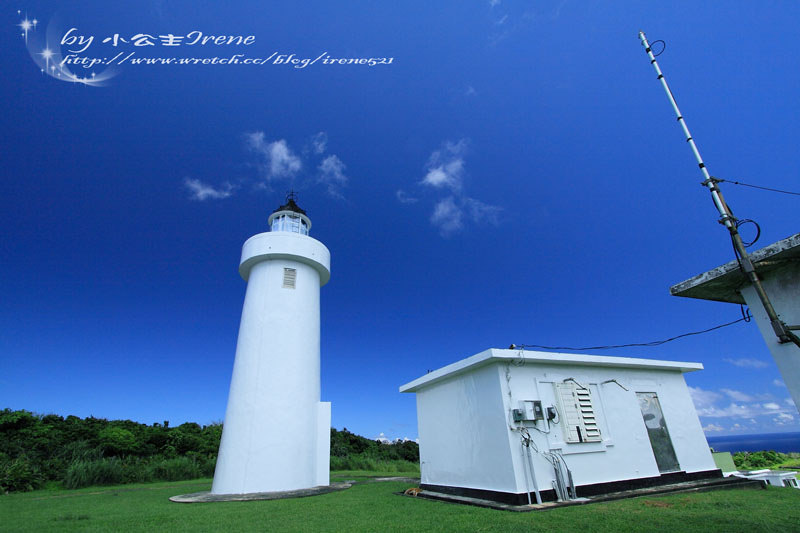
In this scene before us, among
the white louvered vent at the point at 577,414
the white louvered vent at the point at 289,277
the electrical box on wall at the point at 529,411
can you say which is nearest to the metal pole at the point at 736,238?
the electrical box on wall at the point at 529,411

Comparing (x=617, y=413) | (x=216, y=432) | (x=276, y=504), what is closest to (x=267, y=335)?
(x=276, y=504)

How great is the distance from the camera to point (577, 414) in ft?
22.8

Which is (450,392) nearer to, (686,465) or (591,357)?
(591,357)

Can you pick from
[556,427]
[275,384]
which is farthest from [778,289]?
[275,384]

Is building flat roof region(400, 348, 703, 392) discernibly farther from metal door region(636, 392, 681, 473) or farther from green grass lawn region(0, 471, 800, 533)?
green grass lawn region(0, 471, 800, 533)

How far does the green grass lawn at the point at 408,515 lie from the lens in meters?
4.36

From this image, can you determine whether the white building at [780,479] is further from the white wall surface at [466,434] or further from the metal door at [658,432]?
the white wall surface at [466,434]

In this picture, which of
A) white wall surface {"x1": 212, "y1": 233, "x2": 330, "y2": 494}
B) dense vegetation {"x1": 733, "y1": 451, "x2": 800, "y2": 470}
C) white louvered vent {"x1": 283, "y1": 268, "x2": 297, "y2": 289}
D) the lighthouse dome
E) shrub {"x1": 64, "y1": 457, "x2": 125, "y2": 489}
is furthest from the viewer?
dense vegetation {"x1": 733, "y1": 451, "x2": 800, "y2": 470}

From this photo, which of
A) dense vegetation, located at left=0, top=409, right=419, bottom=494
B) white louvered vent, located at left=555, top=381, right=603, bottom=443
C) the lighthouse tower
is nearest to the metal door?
white louvered vent, located at left=555, top=381, right=603, bottom=443

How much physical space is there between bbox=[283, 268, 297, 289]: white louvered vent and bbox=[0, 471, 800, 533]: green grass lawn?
507 centimetres

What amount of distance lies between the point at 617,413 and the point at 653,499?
1.58 meters

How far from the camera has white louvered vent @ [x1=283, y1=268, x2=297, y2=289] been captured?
10.2 metres

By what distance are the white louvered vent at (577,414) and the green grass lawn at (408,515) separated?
1104 millimetres

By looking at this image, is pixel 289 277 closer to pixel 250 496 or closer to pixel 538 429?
pixel 250 496
